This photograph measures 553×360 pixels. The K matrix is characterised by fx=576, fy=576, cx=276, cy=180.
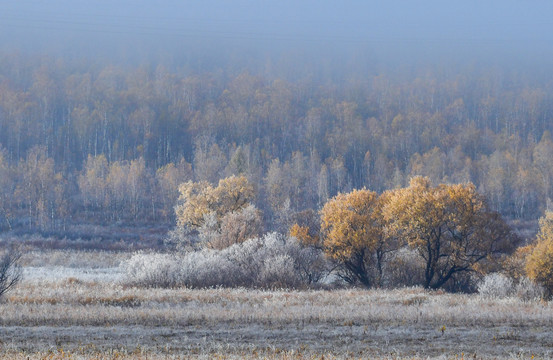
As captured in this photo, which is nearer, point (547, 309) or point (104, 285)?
point (547, 309)

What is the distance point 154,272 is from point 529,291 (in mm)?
20560

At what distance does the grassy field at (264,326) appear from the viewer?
574 inches

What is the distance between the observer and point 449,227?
3506 cm

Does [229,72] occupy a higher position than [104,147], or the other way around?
[229,72]

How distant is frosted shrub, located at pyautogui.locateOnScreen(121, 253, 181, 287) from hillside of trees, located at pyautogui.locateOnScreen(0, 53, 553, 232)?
15.5m

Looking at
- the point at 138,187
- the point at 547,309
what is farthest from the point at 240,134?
the point at 547,309

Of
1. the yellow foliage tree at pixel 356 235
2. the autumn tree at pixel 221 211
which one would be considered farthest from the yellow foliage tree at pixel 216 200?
the yellow foliage tree at pixel 356 235

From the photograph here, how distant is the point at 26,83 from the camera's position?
151m

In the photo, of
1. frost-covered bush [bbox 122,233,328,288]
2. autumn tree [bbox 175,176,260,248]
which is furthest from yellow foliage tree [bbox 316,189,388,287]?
autumn tree [bbox 175,176,260,248]

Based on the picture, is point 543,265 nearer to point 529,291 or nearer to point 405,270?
point 529,291

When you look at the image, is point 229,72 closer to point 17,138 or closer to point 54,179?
point 17,138

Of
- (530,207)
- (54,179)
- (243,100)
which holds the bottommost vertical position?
(530,207)

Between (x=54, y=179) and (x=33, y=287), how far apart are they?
221 ft

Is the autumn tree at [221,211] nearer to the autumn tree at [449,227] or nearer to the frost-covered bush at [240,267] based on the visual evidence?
the frost-covered bush at [240,267]
